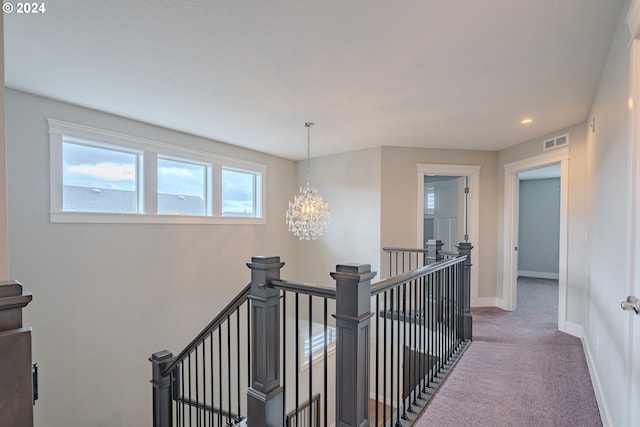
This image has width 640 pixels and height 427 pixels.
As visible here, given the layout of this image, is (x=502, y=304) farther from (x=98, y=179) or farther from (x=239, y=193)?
(x=98, y=179)


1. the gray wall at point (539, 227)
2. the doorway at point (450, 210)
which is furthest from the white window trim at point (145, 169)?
the gray wall at point (539, 227)

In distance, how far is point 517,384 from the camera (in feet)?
7.88

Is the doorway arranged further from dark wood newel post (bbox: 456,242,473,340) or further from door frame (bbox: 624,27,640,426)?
door frame (bbox: 624,27,640,426)

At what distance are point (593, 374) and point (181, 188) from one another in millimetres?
4859

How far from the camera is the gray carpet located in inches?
79.1

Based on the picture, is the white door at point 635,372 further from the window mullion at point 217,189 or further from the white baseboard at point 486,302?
the window mullion at point 217,189

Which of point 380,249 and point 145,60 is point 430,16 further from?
point 380,249

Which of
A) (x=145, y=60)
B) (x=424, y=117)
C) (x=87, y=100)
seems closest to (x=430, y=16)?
(x=424, y=117)

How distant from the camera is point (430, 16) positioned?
184cm

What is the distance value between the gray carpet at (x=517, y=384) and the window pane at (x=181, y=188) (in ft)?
12.4

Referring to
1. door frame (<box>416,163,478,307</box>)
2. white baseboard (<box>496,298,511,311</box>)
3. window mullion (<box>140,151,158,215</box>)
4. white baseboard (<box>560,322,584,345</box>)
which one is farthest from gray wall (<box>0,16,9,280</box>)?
white baseboard (<box>496,298,511,311</box>)

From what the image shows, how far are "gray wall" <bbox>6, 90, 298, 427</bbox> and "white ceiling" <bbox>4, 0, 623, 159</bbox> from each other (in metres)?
0.55

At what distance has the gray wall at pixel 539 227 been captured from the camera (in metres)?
7.20

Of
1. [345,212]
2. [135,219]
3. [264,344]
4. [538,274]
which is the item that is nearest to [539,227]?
[538,274]
